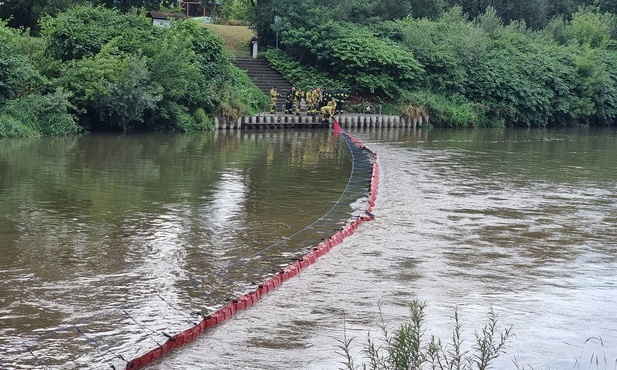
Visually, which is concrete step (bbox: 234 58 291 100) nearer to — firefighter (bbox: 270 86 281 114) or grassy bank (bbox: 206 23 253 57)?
grassy bank (bbox: 206 23 253 57)

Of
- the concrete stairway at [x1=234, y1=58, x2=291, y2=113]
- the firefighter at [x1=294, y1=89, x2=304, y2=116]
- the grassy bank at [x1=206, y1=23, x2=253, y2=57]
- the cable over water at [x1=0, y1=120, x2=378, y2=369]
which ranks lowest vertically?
the cable over water at [x1=0, y1=120, x2=378, y2=369]

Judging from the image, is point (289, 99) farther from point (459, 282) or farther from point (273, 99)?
point (459, 282)

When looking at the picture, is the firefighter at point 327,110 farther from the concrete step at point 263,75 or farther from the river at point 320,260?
the river at point 320,260

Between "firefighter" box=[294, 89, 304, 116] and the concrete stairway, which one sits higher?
the concrete stairway

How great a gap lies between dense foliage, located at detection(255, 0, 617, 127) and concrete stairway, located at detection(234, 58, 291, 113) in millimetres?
1886

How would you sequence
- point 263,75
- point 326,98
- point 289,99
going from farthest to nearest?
point 263,75 < point 326,98 < point 289,99

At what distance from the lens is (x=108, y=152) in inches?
1061

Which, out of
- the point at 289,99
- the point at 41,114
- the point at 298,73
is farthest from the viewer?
the point at 298,73

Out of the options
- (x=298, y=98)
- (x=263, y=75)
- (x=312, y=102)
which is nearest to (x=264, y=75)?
(x=263, y=75)

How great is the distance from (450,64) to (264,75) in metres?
10.6

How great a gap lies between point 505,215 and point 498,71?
35.0 metres

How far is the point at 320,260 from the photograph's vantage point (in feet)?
45.2

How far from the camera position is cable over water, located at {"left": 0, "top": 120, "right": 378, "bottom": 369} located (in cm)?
923

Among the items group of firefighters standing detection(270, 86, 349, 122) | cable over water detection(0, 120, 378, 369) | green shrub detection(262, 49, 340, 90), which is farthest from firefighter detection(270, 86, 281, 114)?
cable over water detection(0, 120, 378, 369)
